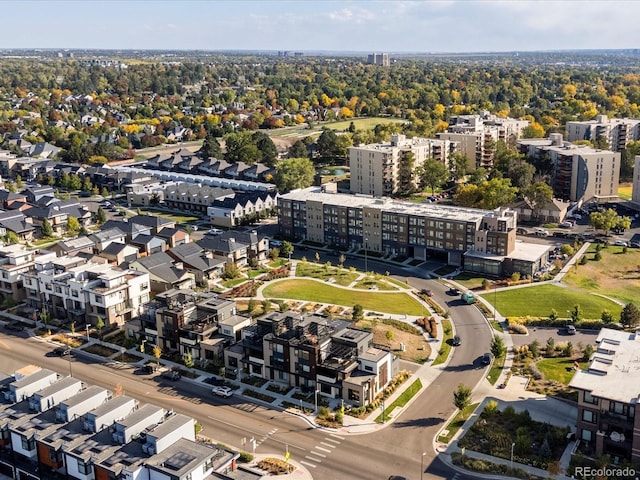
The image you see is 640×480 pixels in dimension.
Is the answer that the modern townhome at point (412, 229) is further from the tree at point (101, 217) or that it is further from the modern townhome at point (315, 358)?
the modern townhome at point (315, 358)

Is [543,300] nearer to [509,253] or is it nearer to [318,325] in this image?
[509,253]

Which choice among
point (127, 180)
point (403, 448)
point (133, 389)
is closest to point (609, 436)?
point (403, 448)

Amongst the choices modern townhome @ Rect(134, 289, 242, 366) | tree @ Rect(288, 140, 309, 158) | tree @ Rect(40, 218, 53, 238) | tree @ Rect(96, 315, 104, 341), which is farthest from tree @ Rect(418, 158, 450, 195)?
tree @ Rect(96, 315, 104, 341)

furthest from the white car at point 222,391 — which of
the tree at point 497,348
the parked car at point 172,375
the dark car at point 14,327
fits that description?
the dark car at point 14,327

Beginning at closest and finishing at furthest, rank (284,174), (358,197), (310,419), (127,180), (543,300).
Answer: (310,419) < (543,300) < (358,197) < (284,174) < (127,180)

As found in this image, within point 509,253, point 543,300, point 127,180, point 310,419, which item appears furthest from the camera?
point 127,180

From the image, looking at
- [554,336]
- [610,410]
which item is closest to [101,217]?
[554,336]

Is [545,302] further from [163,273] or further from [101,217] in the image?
[101,217]
